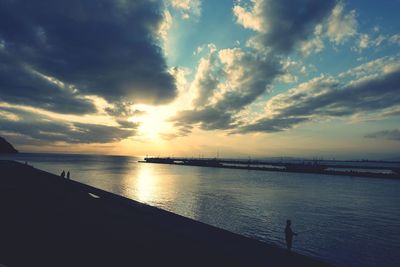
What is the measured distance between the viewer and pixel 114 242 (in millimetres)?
14078

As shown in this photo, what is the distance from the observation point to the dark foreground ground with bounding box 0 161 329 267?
1164cm

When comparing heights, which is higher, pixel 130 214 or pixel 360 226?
pixel 130 214

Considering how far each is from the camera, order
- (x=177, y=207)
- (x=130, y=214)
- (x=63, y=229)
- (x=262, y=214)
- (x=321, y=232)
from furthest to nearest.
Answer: (x=177, y=207) < (x=262, y=214) < (x=321, y=232) < (x=130, y=214) < (x=63, y=229)

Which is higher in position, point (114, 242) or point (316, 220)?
point (114, 242)

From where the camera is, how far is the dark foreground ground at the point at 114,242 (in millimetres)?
11641

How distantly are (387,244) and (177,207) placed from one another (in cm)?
2458

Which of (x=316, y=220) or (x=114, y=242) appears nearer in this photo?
(x=114, y=242)

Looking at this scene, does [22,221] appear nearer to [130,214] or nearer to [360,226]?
[130,214]

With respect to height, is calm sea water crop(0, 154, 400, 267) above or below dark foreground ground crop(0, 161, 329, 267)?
below

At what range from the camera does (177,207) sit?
125 ft

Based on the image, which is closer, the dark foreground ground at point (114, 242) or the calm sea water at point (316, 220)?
the dark foreground ground at point (114, 242)

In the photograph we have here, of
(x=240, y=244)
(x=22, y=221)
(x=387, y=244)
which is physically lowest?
(x=387, y=244)

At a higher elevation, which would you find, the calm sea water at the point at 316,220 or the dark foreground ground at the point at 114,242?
the dark foreground ground at the point at 114,242

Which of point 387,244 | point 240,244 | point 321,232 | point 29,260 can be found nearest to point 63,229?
point 29,260
